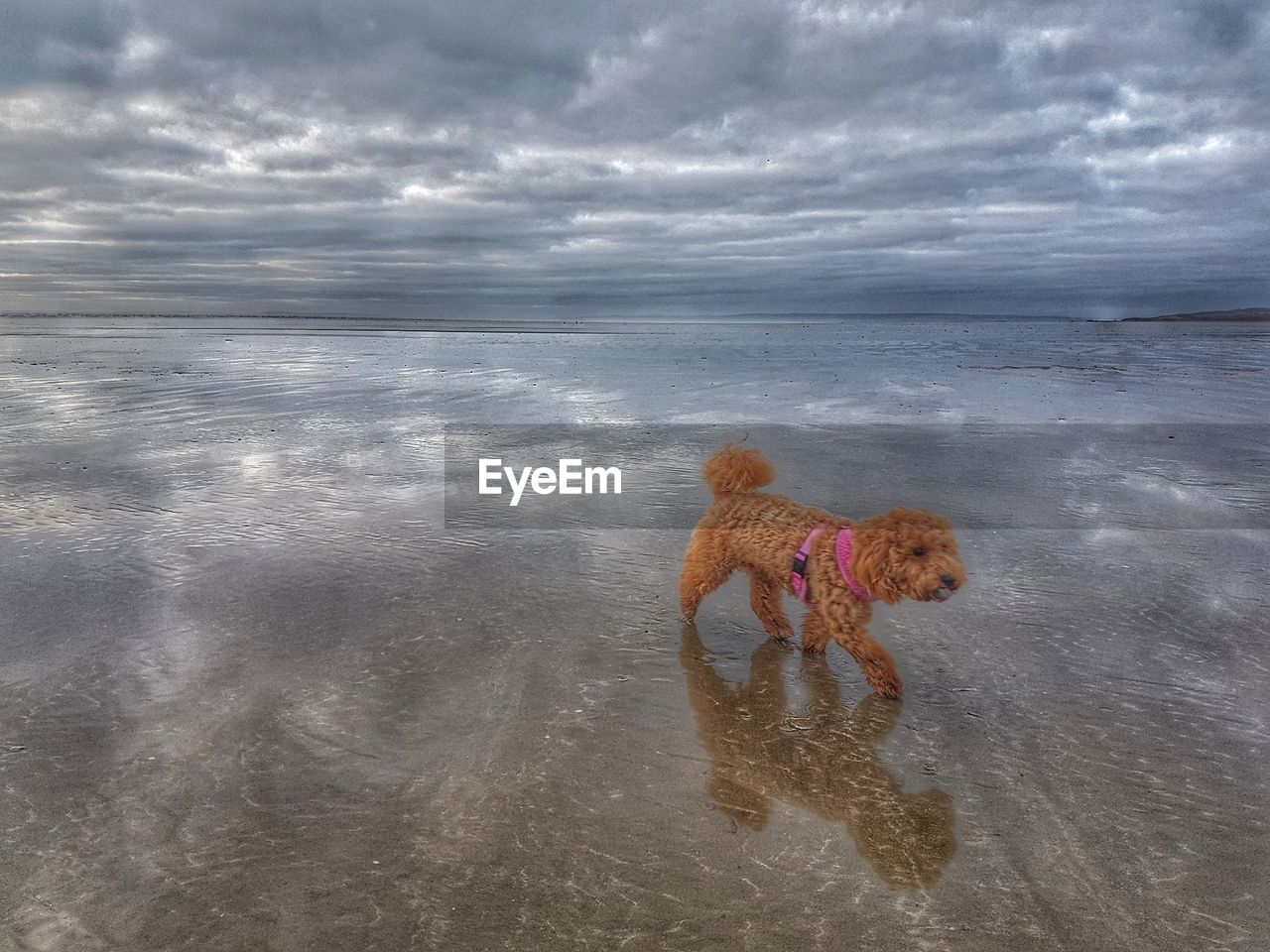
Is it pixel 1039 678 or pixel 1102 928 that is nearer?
pixel 1102 928

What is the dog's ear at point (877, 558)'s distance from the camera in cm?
395

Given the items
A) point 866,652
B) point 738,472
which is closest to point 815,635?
point 866,652

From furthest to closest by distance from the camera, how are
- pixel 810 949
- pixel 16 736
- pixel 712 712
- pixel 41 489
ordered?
pixel 41 489, pixel 712 712, pixel 16 736, pixel 810 949

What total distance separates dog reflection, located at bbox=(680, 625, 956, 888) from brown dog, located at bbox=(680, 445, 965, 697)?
1.14ft

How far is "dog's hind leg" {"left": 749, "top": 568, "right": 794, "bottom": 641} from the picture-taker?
4.89 m

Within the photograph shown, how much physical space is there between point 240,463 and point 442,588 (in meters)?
5.57

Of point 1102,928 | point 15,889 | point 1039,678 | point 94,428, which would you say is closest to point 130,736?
point 15,889

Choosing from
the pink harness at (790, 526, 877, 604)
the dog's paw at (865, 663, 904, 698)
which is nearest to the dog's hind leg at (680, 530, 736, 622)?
the pink harness at (790, 526, 877, 604)

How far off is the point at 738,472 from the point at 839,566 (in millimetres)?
981

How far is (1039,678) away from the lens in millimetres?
4297

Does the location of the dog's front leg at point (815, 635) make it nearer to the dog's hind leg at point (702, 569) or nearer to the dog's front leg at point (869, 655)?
the dog's front leg at point (869, 655)

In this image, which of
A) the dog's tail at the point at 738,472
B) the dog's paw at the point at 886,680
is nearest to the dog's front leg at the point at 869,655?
the dog's paw at the point at 886,680

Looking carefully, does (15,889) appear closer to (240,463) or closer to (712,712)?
(712,712)

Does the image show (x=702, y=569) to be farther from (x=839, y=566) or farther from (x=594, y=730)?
(x=594, y=730)
